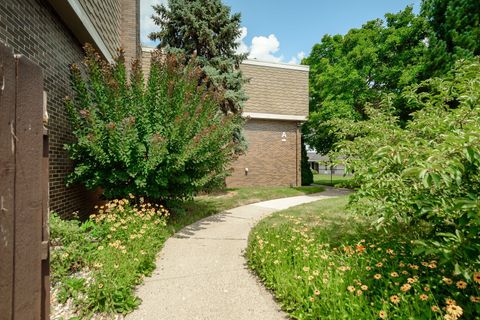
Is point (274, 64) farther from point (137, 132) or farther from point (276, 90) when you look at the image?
point (137, 132)

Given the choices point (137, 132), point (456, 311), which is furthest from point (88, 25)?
point (456, 311)

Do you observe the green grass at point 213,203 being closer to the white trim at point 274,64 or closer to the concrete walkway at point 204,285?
the concrete walkway at point 204,285

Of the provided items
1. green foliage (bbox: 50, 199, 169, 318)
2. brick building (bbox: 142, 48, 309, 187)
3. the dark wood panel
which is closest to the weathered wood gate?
the dark wood panel

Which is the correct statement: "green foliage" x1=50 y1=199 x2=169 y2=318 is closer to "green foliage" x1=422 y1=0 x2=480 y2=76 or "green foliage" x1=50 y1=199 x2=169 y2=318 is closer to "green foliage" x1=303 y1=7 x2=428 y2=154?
"green foliage" x1=422 y1=0 x2=480 y2=76

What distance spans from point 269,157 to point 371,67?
32.9ft

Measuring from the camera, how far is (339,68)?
18.4 meters

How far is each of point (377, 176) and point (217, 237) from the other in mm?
3769

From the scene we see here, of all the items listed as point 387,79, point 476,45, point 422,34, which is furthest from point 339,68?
point 476,45

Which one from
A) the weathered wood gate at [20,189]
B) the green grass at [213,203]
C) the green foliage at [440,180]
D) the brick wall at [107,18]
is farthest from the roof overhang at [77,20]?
the green foliage at [440,180]

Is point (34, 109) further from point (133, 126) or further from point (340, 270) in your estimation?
point (133, 126)

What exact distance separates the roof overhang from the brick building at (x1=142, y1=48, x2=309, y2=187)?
32.8ft

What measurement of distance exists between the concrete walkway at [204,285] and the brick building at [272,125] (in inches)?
402

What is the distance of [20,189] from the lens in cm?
117

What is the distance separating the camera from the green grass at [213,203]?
25.0ft
